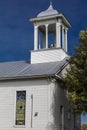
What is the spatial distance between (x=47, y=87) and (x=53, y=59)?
5.20m

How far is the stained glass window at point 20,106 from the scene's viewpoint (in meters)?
30.4

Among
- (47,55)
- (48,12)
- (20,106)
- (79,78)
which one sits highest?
(48,12)

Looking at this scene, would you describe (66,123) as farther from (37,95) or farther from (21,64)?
(21,64)

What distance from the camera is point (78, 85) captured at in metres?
27.3

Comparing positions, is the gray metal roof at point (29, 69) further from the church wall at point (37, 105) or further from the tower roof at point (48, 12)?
the tower roof at point (48, 12)

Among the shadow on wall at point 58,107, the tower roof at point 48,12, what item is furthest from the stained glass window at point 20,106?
the tower roof at point 48,12

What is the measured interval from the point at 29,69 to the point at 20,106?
13.0 feet

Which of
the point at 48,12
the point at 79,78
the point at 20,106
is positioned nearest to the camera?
the point at 79,78

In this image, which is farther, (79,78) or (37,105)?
(37,105)

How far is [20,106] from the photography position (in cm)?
3075

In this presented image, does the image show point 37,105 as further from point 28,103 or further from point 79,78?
point 79,78

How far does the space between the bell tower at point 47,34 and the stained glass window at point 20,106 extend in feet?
16.7

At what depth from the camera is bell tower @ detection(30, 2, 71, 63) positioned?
34.6m

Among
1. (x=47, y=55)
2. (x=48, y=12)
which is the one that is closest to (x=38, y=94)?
(x=47, y=55)
